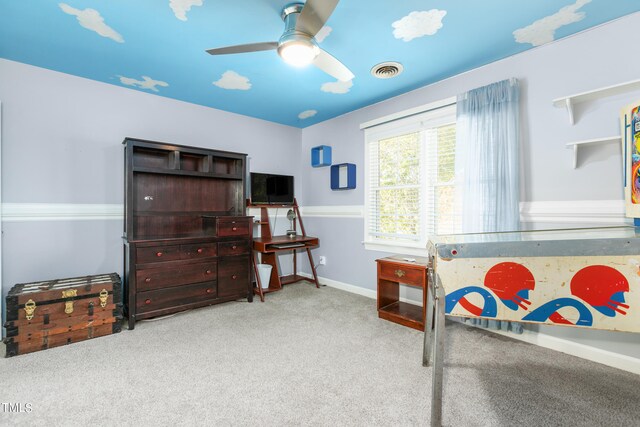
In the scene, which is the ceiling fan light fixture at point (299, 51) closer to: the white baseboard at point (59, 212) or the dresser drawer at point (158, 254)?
the dresser drawer at point (158, 254)

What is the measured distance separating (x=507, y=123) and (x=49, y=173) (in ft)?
13.8

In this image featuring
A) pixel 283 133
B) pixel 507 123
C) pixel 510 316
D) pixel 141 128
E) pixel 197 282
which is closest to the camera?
pixel 510 316

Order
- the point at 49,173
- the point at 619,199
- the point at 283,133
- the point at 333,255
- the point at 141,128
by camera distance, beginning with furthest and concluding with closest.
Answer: the point at 283,133 → the point at 333,255 → the point at 141,128 → the point at 49,173 → the point at 619,199

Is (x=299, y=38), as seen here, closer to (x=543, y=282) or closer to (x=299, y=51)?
(x=299, y=51)

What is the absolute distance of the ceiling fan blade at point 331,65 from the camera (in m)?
2.00

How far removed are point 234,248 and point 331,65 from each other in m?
2.19

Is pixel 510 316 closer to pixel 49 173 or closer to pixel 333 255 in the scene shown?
pixel 333 255

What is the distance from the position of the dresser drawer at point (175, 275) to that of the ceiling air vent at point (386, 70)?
2592 mm

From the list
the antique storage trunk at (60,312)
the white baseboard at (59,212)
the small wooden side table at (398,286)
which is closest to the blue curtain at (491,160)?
the small wooden side table at (398,286)

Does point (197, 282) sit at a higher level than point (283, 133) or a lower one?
lower

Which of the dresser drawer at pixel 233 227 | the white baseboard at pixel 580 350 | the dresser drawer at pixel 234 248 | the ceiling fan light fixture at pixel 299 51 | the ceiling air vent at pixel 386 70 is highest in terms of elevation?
the ceiling air vent at pixel 386 70

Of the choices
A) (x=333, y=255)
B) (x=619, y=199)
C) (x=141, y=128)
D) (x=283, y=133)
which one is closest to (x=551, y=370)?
(x=619, y=199)

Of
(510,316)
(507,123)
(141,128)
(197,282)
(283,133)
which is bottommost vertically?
(197,282)

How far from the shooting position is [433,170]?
3047mm
